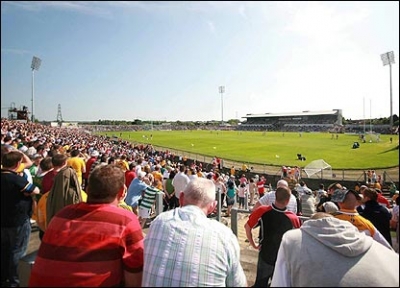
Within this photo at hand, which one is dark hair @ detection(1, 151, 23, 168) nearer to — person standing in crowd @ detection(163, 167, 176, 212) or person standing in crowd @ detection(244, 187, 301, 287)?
person standing in crowd @ detection(244, 187, 301, 287)

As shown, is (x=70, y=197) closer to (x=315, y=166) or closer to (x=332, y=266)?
(x=332, y=266)

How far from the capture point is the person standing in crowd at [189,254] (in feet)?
6.64

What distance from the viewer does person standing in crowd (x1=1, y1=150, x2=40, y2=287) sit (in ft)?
10.0

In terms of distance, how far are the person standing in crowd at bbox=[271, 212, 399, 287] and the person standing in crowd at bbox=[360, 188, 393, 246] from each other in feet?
9.88

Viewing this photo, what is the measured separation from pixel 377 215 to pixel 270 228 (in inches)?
75.1

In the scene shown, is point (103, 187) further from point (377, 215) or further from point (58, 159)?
point (377, 215)

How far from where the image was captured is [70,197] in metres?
3.38

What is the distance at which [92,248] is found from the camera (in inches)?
82.6

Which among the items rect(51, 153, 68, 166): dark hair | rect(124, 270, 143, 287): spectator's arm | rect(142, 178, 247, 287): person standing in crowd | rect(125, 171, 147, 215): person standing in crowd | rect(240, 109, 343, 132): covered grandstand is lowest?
rect(125, 171, 147, 215): person standing in crowd

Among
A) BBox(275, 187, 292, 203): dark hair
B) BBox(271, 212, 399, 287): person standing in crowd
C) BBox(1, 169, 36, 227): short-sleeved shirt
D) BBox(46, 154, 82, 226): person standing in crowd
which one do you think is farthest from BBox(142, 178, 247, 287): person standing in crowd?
BBox(1, 169, 36, 227): short-sleeved shirt

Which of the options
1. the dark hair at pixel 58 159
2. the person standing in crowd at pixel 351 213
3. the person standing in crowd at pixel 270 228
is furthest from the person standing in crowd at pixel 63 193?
the person standing in crowd at pixel 351 213

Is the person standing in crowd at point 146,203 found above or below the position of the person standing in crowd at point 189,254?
below

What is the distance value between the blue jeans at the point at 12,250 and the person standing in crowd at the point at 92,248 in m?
1.18

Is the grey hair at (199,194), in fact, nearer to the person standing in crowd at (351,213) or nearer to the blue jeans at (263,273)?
the blue jeans at (263,273)
